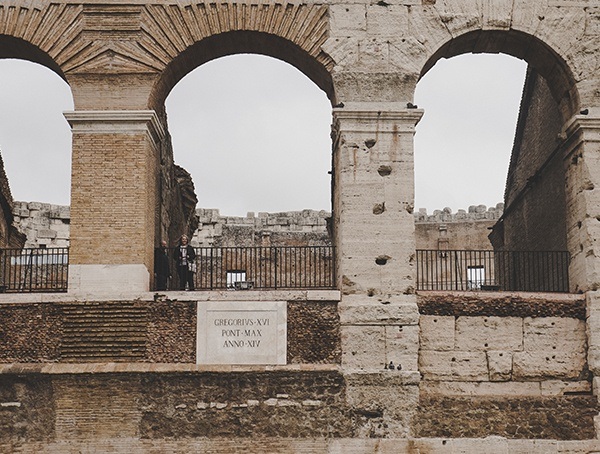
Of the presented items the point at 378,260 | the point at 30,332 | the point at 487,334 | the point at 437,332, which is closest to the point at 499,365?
the point at 487,334

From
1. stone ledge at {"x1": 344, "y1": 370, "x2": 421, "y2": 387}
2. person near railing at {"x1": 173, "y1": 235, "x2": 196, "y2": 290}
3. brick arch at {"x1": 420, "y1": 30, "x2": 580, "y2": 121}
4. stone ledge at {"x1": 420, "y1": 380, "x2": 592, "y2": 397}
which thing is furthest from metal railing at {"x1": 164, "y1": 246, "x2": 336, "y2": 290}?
brick arch at {"x1": 420, "y1": 30, "x2": 580, "y2": 121}

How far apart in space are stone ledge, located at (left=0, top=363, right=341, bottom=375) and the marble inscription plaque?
0.12 meters

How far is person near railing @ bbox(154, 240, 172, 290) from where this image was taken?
1398cm

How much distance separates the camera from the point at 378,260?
13070mm

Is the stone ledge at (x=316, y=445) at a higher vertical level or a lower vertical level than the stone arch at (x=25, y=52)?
lower

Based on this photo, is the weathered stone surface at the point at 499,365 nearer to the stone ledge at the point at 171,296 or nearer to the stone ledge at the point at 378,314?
the stone ledge at the point at 378,314

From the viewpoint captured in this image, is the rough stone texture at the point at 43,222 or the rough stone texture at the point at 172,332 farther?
the rough stone texture at the point at 43,222

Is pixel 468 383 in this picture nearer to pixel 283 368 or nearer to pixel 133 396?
pixel 283 368

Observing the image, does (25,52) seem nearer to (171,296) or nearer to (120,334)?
(171,296)

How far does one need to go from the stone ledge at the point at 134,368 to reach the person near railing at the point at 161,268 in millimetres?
1609

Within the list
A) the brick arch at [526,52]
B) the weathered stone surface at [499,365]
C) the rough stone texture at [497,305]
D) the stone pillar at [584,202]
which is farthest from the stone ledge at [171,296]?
the brick arch at [526,52]

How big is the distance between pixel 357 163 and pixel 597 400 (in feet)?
14.6

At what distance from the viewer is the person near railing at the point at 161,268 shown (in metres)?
14.0

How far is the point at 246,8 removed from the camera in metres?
13.6
